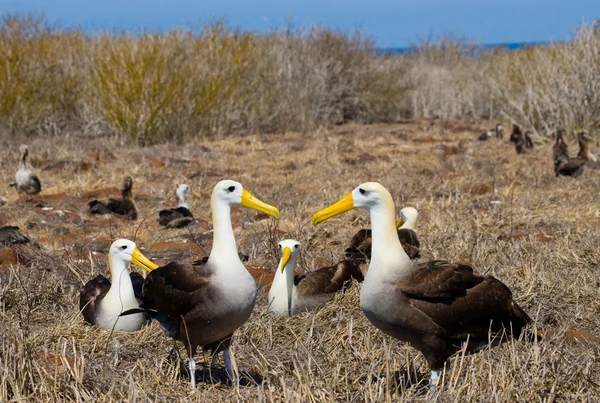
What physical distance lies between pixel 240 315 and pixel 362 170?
9.21 m

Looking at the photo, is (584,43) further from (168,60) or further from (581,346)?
(581,346)

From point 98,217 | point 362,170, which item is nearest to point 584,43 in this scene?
point 362,170

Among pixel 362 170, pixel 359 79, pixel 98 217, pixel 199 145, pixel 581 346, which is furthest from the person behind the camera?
pixel 359 79

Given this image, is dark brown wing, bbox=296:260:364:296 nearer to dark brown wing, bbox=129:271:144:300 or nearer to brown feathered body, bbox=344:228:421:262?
brown feathered body, bbox=344:228:421:262

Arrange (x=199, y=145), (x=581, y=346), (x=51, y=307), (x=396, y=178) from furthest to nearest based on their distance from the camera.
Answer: (x=199, y=145) < (x=396, y=178) < (x=51, y=307) < (x=581, y=346)

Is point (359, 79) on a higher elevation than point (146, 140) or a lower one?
higher

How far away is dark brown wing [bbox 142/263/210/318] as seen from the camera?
3986 millimetres

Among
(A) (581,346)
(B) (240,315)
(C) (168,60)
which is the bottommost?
(A) (581,346)

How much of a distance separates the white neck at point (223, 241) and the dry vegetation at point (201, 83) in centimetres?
1311

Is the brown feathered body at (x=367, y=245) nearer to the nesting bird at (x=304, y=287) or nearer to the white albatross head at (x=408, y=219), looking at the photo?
the white albatross head at (x=408, y=219)

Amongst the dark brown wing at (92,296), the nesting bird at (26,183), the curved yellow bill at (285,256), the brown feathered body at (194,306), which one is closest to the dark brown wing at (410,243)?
the curved yellow bill at (285,256)

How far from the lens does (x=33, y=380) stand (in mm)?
3449

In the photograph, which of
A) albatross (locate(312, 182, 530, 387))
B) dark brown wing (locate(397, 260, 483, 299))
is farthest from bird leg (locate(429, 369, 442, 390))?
dark brown wing (locate(397, 260, 483, 299))

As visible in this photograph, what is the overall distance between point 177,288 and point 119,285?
1.09m
